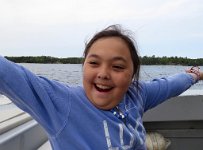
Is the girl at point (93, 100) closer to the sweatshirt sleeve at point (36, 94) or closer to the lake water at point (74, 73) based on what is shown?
the sweatshirt sleeve at point (36, 94)

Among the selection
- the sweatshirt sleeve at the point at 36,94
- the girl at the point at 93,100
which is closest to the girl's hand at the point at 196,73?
the girl at the point at 93,100

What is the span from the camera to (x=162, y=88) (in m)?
1.82

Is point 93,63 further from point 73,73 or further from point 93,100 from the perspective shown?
point 73,73

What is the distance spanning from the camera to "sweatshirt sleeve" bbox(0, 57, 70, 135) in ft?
3.64

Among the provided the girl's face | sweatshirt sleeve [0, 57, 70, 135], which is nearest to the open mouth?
the girl's face

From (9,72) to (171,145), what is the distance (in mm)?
1839

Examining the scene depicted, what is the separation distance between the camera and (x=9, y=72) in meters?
1.10

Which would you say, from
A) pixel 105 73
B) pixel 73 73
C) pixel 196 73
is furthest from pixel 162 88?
pixel 73 73

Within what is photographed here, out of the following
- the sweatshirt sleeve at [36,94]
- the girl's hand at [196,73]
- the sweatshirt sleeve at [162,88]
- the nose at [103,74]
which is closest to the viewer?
the sweatshirt sleeve at [36,94]

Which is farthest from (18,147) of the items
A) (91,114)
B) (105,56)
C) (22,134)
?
(105,56)

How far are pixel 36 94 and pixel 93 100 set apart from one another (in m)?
0.26

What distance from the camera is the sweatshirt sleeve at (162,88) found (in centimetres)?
177

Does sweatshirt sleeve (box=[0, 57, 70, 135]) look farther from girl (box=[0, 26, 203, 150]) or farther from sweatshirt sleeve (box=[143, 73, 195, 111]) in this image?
sweatshirt sleeve (box=[143, 73, 195, 111])

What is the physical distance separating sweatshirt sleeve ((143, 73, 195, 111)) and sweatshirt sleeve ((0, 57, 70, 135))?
0.54 meters
